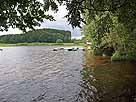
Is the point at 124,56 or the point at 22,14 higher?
the point at 22,14

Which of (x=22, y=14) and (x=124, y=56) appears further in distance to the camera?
(x=124, y=56)

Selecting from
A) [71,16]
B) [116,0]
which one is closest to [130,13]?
[116,0]

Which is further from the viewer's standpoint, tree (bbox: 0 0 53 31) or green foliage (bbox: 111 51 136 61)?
green foliage (bbox: 111 51 136 61)

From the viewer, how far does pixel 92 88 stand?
79.2 ft

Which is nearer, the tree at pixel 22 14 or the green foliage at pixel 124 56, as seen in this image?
the tree at pixel 22 14

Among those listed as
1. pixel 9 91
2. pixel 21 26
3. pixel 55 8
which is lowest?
pixel 9 91

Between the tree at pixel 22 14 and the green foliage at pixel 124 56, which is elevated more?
the tree at pixel 22 14

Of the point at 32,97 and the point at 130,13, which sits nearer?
the point at 130,13

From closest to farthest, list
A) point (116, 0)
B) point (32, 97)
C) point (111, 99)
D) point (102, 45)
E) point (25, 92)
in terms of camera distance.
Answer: point (116, 0) < point (111, 99) < point (32, 97) < point (25, 92) < point (102, 45)

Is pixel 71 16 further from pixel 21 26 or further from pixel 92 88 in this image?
pixel 92 88

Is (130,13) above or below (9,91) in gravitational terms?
above

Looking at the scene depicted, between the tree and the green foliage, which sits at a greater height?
the tree

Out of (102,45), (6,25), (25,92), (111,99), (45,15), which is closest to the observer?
(6,25)

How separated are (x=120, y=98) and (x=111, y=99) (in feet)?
2.38
